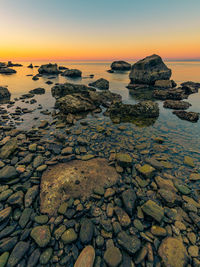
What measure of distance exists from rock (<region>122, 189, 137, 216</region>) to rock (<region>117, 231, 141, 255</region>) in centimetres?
A: 81

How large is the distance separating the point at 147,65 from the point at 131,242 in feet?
156

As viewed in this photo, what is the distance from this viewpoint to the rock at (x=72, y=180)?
5.32 m

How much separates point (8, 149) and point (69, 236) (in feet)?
21.2

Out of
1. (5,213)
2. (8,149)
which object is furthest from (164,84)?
(5,213)

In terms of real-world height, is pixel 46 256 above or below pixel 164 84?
below

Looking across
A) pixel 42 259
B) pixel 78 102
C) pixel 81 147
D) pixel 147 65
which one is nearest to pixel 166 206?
pixel 42 259

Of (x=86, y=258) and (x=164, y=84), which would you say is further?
(x=164, y=84)

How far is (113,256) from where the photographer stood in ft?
11.8

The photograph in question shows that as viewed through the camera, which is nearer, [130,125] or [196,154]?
[196,154]

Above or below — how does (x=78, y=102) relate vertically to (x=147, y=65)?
below

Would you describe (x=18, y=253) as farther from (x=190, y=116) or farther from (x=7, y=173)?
(x=190, y=116)

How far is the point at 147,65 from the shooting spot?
41.0 m

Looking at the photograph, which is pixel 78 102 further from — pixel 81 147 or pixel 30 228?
pixel 30 228

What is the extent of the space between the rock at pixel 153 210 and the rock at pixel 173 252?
2.11ft
